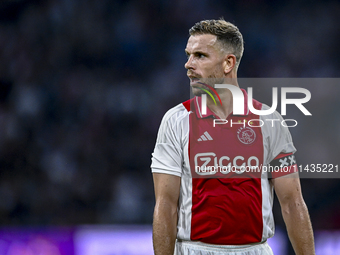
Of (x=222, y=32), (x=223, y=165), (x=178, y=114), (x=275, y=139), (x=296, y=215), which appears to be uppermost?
(x=222, y=32)

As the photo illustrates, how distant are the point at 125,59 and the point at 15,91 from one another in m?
1.18

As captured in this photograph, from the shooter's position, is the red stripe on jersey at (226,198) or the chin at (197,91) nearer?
the red stripe on jersey at (226,198)

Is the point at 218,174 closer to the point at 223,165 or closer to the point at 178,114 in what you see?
the point at 223,165

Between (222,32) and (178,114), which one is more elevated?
(222,32)

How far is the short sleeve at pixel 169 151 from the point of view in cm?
163

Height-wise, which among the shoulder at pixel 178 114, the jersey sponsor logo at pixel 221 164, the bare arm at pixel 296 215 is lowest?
the bare arm at pixel 296 215

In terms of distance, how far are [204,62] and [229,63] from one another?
0.13 meters

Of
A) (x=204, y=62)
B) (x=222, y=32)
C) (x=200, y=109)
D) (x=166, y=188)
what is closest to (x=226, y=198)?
(x=166, y=188)

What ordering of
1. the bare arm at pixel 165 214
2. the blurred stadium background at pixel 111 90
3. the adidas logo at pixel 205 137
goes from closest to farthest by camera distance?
1. the bare arm at pixel 165 214
2. the adidas logo at pixel 205 137
3. the blurred stadium background at pixel 111 90

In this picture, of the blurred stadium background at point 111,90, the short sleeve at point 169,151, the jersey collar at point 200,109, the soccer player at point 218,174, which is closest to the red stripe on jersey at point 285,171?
the soccer player at point 218,174

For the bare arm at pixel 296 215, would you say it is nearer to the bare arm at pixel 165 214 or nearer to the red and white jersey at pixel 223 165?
the red and white jersey at pixel 223 165

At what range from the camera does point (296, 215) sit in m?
1.65

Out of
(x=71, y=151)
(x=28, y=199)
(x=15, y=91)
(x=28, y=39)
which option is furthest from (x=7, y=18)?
(x=28, y=199)

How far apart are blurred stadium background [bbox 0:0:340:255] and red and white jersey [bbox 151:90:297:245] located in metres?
2.19
